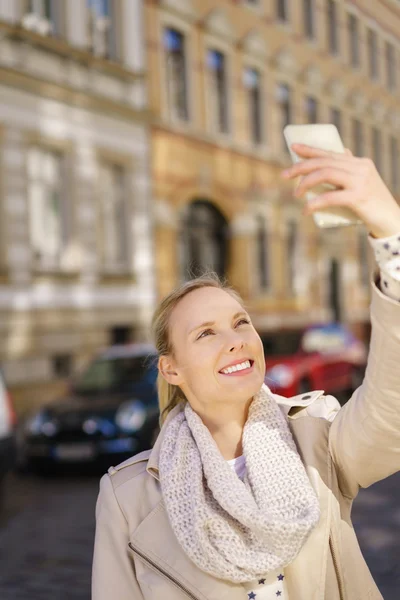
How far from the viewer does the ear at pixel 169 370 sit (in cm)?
238

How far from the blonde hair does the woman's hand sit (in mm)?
858

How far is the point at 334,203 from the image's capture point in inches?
59.9

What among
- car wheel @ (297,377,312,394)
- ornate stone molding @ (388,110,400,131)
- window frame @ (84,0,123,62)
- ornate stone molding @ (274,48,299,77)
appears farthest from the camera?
ornate stone molding @ (388,110,400,131)

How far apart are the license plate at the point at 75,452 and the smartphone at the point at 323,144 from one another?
8422mm

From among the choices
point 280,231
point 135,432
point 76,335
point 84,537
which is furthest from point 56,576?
point 280,231

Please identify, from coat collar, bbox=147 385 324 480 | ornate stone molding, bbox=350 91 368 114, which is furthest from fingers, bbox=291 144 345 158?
ornate stone molding, bbox=350 91 368 114

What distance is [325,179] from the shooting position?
1.54m

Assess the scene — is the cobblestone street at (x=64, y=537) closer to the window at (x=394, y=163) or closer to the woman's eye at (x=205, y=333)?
the woman's eye at (x=205, y=333)

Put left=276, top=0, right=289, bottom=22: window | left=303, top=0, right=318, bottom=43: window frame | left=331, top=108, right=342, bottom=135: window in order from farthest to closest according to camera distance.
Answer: left=331, top=108, right=342, bottom=135: window, left=276, top=0, right=289, bottom=22: window, left=303, top=0, right=318, bottom=43: window frame

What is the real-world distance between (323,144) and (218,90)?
21.2m

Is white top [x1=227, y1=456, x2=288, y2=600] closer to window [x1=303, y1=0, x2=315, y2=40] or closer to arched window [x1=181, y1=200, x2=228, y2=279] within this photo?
window [x1=303, y1=0, x2=315, y2=40]

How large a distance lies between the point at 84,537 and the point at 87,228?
10.7m

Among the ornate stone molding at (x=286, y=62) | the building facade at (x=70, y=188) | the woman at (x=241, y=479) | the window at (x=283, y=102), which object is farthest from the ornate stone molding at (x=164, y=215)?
the woman at (x=241, y=479)

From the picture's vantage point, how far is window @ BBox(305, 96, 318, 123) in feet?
80.5
